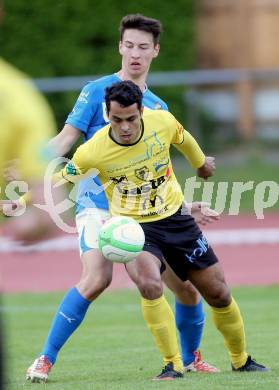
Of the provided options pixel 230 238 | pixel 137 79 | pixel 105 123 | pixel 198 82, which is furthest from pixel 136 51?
pixel 198 82

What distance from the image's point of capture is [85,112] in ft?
24.1

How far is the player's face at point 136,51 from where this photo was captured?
290 inches

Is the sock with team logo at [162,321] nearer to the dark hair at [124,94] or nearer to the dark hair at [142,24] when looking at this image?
the dark hair at [124,94]

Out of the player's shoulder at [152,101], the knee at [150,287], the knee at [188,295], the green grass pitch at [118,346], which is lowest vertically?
the green grass pitch at [118,346]

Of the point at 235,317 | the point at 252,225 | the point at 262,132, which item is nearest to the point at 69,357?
the point at 235,317

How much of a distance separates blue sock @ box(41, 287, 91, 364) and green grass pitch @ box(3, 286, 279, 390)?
0.22 m

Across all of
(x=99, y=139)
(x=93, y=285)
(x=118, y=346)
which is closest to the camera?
(x=99, y=139)

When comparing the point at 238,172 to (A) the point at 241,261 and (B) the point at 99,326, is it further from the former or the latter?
(B) the point at 99,326

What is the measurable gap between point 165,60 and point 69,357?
12.9 meters

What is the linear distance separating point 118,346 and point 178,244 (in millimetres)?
2405

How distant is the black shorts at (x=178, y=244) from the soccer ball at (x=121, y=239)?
26cm

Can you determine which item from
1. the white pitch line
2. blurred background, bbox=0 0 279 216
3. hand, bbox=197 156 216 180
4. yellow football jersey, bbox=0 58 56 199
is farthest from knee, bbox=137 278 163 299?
blurred background, bbox=0 0 279 216

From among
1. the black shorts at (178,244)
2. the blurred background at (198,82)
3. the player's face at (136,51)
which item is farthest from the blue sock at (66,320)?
the blurred background at (198,82)

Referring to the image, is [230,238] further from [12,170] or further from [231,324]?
[12,170]
